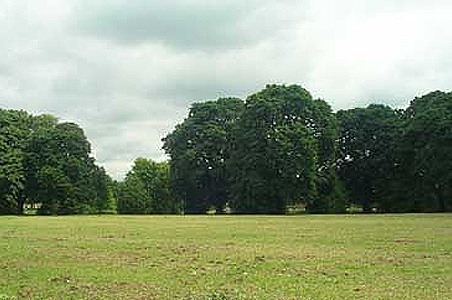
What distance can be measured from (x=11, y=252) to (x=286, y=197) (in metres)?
50.5

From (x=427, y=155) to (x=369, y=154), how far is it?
13.1 metres

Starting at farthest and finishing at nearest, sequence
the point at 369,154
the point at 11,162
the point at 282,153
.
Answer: the point at 369,154, the point at 11,162, the point at 282,153

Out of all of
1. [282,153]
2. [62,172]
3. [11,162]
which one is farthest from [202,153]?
[11,162]

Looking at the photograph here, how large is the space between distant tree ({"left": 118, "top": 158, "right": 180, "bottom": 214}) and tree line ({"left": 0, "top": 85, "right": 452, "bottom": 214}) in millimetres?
16509

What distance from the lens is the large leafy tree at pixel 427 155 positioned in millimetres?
64125

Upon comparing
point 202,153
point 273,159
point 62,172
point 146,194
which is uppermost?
point 202,153

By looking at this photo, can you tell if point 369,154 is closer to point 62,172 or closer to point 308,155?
point 308,155

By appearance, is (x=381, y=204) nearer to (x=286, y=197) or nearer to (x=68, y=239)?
(x=286, y=197)

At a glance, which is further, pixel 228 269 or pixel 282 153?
pixel 282 153

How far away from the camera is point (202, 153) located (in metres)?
79.7

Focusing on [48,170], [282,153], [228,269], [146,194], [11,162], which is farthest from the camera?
[146,194]

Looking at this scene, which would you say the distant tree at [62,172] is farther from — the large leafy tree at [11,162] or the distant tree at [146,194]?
the distant tree at [146,194]

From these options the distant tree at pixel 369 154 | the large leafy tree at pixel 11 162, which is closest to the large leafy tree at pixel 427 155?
the distant tree at pixel 369 154

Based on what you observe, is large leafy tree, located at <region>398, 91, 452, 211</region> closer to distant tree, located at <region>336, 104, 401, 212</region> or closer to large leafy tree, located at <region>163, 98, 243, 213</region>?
distant tree, located at <region>336, 104, 401, 212</region>
